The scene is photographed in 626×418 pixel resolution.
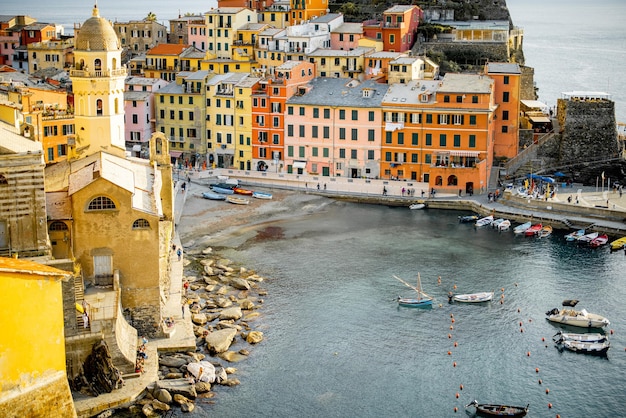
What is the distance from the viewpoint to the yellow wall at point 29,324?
1150 inches

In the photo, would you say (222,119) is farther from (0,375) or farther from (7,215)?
(0,375)

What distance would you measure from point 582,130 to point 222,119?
29125 millimetres

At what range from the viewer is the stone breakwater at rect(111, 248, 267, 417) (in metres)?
37.5

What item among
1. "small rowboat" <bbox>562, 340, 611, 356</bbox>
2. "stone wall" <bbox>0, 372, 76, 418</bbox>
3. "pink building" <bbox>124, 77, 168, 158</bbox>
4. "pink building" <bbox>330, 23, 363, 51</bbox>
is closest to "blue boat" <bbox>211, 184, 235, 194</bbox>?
"pink building" <bbox>124, 77, 168, 158</bbox>

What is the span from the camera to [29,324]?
98.7ft

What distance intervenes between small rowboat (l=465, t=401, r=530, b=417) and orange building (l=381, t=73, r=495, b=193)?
34.8 m

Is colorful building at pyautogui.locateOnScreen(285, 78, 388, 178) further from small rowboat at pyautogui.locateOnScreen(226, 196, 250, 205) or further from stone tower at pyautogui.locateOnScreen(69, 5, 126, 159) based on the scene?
stone tower at pyautogui.locateOnScreen(69, 5, 126, 159)

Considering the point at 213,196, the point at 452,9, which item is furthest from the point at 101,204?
the point at 452,9

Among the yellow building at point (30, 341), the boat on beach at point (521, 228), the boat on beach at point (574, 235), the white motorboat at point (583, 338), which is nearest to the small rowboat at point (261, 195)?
the boat on beach at point (521, 228)

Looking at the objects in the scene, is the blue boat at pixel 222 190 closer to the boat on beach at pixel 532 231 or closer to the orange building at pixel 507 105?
the orange building at pixel 507 105

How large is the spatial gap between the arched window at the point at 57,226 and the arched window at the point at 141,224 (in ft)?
9.69

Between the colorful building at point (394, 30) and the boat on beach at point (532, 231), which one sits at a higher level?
the colorful building at point (394, 30)

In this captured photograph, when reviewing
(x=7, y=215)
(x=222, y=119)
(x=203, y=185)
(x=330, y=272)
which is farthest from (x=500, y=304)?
(x=222, y=119)

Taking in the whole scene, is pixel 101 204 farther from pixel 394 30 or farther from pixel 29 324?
pixel 394 30
